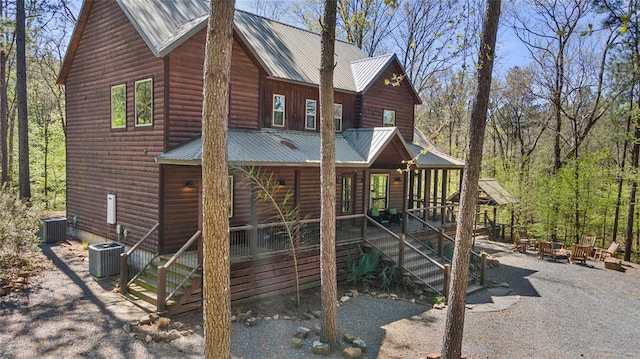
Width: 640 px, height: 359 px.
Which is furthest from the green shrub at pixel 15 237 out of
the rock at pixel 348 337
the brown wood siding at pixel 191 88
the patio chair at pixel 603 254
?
the patio chair at pixel 603 254

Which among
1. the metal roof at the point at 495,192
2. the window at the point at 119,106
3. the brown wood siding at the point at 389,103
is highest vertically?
the brown wood siding at the point at 389,103

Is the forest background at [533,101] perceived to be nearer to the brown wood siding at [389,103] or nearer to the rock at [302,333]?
the brown wood siding at [389,103]

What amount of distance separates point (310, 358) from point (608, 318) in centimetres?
822

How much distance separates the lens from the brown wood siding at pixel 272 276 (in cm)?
1040

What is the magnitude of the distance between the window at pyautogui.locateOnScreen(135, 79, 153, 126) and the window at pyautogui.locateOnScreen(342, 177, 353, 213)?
25.6 feet

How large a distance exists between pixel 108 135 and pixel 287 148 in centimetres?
602

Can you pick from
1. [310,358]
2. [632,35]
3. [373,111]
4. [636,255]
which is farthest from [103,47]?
[636,255]

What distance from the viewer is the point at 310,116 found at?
1591 centimetres

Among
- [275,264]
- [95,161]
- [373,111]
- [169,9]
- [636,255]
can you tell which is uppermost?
[169,9]

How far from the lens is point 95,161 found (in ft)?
47.3

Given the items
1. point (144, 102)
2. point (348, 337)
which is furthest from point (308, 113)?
point (348, 337)

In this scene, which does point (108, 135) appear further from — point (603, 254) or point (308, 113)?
point (603, 254)

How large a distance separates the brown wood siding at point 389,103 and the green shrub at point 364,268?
656cm

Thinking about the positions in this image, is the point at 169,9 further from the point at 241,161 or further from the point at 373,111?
the point at 373,111
